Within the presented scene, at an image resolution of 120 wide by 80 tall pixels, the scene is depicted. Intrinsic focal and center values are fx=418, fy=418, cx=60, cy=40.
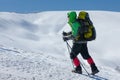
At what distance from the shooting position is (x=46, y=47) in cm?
6538

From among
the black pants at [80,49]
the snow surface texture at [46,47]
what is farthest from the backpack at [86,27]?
the snow surface texture at [46,47]

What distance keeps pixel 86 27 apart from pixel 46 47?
54305 millimetres

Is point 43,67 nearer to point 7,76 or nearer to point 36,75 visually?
point 36,75

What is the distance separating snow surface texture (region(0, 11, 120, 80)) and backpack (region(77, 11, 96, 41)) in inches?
43.3

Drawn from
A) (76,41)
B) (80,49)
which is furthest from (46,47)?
(76,41)

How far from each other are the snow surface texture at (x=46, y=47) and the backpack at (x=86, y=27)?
110cm

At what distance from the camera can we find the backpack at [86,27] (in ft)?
36.7

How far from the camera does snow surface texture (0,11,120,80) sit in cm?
1074

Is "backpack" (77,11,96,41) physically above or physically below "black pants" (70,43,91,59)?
above

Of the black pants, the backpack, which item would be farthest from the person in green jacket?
the backpack

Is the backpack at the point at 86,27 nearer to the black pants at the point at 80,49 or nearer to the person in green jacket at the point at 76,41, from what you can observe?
the person in green jacket at the point at 76,41

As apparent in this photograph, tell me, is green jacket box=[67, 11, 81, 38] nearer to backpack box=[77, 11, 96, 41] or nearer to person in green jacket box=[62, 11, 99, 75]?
person in green jacket box=[62, 11, 99, 75]

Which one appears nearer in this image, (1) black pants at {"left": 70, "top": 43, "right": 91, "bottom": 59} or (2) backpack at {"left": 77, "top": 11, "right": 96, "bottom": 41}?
(2) backpack at {"left": 77, "top": 11, "right": 96, "bottom": 41}

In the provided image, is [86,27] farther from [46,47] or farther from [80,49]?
[46,47]
